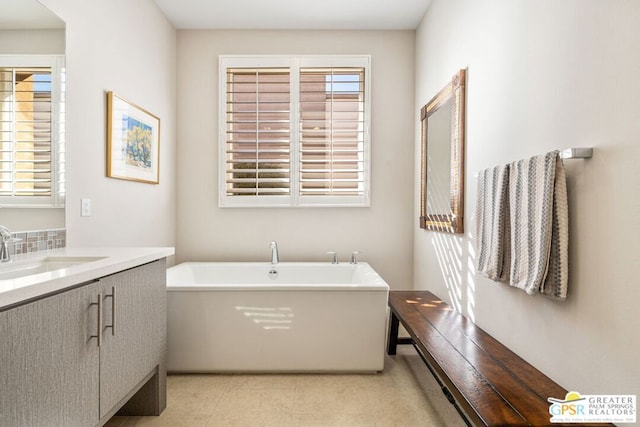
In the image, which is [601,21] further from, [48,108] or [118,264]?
[48,108]

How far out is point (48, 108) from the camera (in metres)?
1.93

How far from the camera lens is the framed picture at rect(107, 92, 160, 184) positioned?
2475mm

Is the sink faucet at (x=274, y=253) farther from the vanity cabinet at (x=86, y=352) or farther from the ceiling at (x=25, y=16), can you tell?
the ceiling at (x=25, y=16)

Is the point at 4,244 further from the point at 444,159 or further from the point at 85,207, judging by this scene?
the point at 444,159

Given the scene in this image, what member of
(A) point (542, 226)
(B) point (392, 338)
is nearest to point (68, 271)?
(A) point (542, 226)

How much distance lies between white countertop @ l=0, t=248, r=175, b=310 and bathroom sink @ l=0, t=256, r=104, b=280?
2 centimetres

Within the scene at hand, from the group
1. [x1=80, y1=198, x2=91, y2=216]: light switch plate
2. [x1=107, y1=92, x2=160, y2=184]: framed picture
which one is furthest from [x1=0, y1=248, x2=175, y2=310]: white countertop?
[x1=107, y1=92, x2=160, y2=184]: framed picture

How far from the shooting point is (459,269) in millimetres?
2484

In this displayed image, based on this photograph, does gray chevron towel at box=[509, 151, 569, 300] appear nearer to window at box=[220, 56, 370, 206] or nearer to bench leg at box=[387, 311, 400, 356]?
bench leg at box=[387, 311, 400, 356]

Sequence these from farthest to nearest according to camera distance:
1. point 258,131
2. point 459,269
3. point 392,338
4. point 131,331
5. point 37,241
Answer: point 258,131, point 392,338, point 459,269, point 37,241, point 131,331

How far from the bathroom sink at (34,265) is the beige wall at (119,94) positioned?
42 centimetres

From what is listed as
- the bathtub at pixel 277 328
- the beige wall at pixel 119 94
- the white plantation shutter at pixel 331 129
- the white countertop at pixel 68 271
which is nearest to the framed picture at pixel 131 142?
the beige wall at pixel 119 94

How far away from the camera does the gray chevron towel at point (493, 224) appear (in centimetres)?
175

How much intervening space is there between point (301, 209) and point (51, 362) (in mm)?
2543
